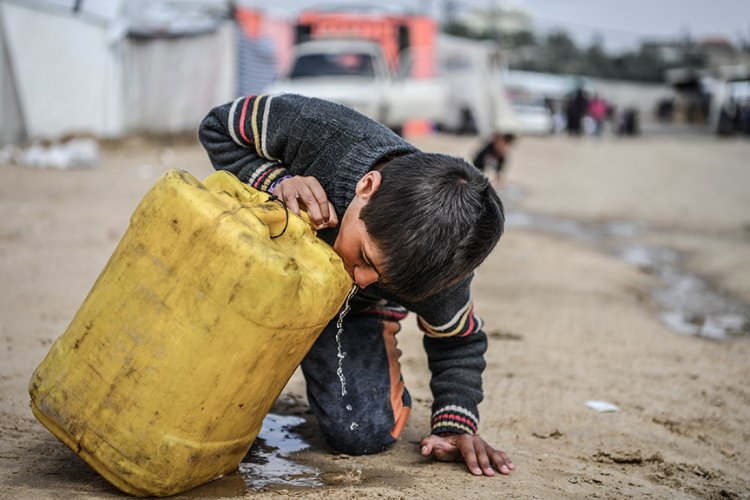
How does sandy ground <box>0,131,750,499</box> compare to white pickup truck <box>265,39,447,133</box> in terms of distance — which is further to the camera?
white pickup truck <box>265,39,447,133</box>

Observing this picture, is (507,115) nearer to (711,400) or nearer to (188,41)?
(188,41)

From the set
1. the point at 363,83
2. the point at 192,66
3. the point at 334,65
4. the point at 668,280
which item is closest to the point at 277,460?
the point at 668,280

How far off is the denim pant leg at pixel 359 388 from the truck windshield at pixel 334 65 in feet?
33.9

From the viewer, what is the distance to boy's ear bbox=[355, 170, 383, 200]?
1.97 metres

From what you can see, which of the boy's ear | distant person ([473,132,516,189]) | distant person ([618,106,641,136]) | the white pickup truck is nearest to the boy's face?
the boy's ear

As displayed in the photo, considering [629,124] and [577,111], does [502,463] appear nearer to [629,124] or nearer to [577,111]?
[577,111]

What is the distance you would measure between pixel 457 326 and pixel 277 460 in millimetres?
643

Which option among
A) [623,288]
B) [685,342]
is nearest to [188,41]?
[623,288]

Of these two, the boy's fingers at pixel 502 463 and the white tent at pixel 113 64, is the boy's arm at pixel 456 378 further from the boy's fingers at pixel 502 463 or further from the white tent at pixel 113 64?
the white tent at pixel 113 64

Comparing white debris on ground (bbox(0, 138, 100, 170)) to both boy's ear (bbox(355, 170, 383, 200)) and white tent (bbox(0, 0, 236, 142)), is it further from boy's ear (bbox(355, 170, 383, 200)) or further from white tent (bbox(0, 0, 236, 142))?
boy's ear (bbox(355, 170, 383, 200))

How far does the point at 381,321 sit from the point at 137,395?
99cm

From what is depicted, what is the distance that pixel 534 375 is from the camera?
10.7 ft

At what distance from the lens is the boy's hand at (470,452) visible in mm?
2182

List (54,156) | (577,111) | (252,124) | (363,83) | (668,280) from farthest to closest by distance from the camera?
(577,111) → (363,83) → (54,156) → (668,280) → (252,124)
